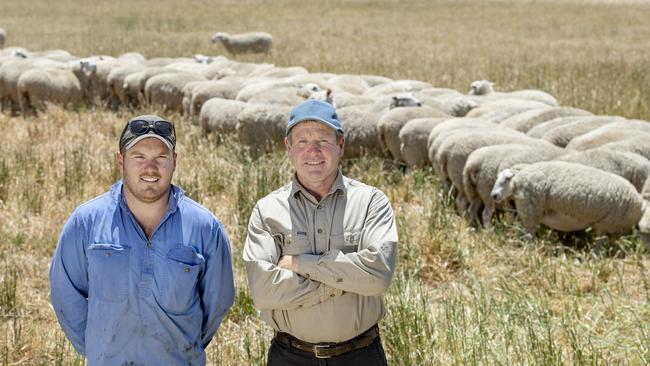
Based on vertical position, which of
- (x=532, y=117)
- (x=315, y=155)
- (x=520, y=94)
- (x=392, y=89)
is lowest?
(x=520, y=94)

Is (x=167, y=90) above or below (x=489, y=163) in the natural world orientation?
below

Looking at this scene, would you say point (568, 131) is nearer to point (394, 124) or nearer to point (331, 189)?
point (394, 124)

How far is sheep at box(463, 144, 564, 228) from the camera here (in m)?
7.80

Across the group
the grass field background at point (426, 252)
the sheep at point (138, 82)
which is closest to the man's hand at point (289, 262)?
the grass field background at point (426, 252)

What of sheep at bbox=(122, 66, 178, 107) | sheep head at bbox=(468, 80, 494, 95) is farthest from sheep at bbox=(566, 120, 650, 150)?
sheep at bbox=(122, 66, 178, 107)

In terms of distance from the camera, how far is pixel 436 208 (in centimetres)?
776

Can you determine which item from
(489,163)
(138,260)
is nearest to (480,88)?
(489,163)

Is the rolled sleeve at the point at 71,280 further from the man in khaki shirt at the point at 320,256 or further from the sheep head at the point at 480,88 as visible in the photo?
the sheep head at the point at 480,88

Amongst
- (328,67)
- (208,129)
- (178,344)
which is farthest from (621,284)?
(328,67)

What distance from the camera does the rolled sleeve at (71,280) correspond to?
3221 millimetres

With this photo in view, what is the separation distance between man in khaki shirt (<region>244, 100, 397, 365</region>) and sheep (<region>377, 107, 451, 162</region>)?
6558 mm

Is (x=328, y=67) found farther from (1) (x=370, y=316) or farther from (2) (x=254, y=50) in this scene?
(1) (x=370, y=316)

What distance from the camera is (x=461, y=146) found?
8.39 meters

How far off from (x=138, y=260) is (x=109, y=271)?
0.12m
